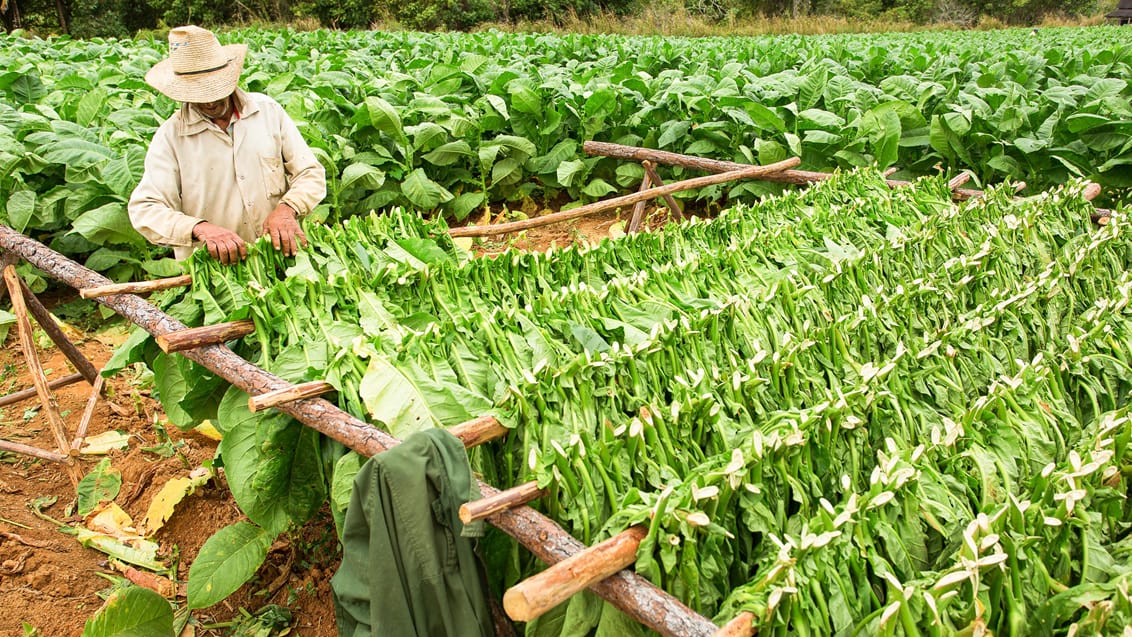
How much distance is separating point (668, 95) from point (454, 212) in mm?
2577

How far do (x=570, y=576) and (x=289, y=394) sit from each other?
3.66 ft

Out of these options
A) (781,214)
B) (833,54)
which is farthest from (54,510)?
(833,54)

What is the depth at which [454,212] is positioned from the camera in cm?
731

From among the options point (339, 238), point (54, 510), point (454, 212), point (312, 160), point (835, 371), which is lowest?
point (54, 510)

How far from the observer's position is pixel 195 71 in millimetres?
3473

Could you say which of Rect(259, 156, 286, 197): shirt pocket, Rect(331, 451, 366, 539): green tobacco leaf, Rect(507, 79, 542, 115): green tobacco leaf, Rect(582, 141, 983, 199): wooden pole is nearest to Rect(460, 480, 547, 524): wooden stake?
Rect(331, 451, 366, 539): green tobacco leaf

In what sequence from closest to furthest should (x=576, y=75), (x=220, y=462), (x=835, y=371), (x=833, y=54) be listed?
(x=835, y=371), (x=220, y=462), (x=576, y=75), (x=833, y=54)

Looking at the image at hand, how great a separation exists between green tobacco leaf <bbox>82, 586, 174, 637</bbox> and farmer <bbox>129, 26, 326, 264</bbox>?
4.46 feet

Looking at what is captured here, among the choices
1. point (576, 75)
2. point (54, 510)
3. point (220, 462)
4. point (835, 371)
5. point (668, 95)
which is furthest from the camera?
point (576, 75)

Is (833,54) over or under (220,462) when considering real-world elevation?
over

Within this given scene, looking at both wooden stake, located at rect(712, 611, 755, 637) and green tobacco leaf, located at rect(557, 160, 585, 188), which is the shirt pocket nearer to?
wooden stake, located at rect(712, 611, 755, 637)

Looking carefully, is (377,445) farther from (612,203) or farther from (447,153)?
(447,153)

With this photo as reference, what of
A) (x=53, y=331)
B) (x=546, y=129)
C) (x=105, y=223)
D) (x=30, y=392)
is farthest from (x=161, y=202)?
(x=546, y=129)

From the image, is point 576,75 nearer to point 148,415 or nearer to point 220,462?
point 148,415
